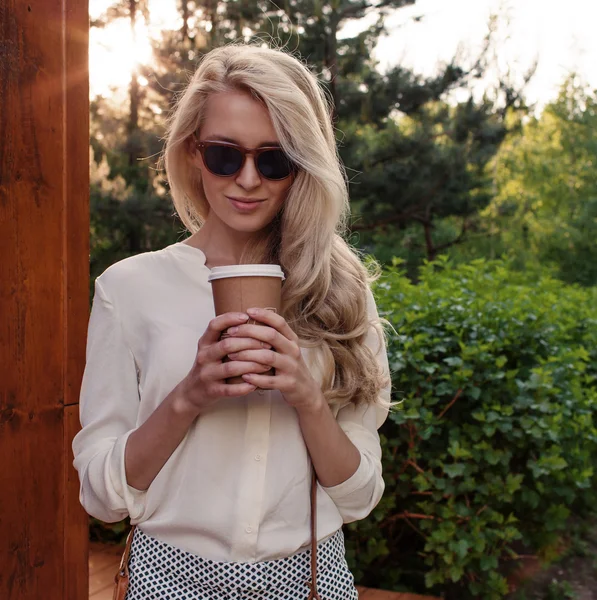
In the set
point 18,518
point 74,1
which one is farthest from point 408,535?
point 74,1

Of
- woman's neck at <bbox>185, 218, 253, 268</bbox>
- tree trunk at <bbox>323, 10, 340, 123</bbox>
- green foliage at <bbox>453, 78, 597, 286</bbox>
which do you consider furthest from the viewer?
green foliage at <bbox>453, 78, 597, 286</bbox>

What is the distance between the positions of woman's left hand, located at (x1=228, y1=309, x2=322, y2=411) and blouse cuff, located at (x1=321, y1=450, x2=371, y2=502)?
0.33 m

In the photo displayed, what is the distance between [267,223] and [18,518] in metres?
1.01

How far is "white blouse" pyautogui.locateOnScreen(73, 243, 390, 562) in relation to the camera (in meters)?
1.56

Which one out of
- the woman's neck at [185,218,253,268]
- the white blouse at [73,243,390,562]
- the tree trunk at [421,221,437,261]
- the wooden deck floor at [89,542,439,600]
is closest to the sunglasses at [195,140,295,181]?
the woman's neck at [185,218,253,268]

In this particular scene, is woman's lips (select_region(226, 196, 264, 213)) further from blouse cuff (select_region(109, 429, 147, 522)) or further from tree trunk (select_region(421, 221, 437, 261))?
tree trunk (select_region(421, 221, 437, 261))

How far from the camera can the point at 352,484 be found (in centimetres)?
162

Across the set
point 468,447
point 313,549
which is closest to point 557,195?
point 468,447

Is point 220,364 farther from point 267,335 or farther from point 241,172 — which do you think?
point 241,172

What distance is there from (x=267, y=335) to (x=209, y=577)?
64 cm

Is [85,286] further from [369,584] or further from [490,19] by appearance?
[490,19]

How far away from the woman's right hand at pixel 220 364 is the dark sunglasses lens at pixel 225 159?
49cm

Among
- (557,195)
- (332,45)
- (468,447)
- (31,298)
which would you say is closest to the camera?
(31,298)

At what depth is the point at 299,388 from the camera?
1.38 m
